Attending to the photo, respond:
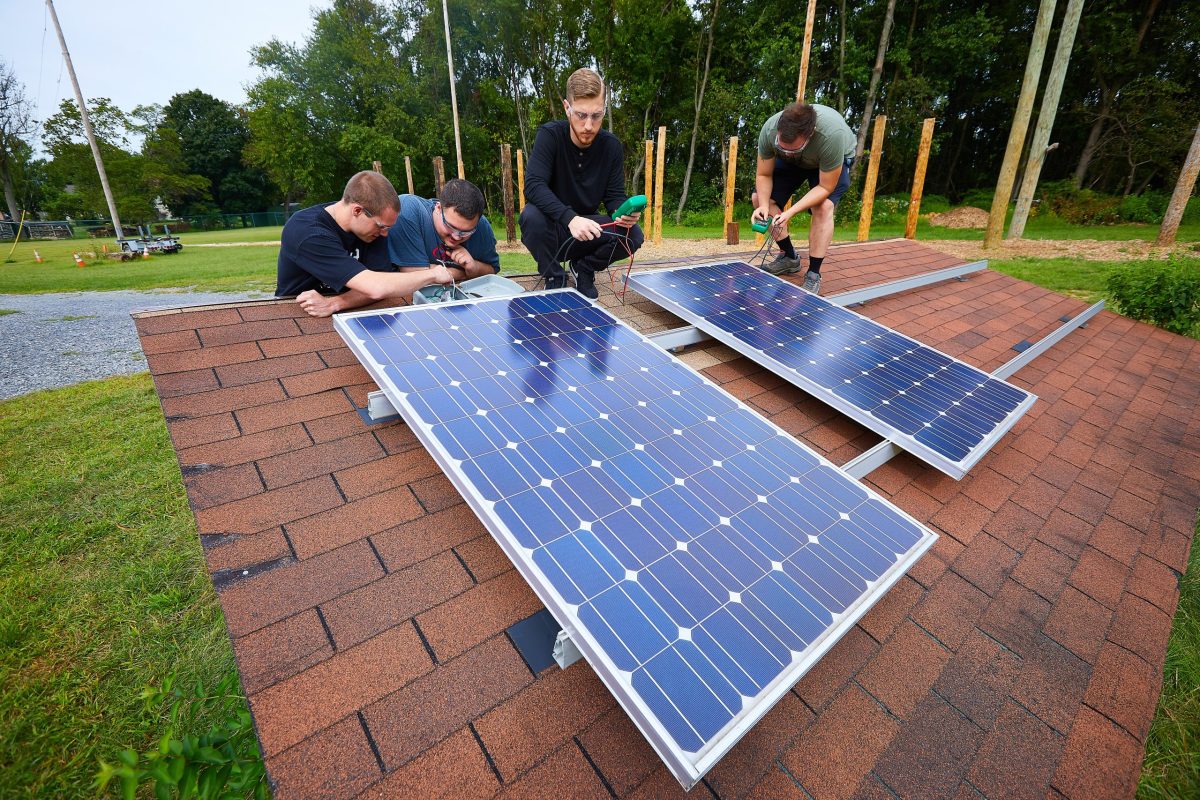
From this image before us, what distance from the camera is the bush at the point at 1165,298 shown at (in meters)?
6.46

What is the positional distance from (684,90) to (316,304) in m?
33.2

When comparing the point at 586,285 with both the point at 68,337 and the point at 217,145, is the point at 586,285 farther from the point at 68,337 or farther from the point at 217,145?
the point at 217,145

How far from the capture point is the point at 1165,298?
21.5 ft

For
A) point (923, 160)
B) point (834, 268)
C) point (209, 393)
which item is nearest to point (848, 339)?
point (834, 268)

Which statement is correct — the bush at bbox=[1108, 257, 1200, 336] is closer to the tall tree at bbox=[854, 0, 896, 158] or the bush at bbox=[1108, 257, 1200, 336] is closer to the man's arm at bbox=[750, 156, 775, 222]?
the man's arm at bbox=[750, 156, 775, 222]

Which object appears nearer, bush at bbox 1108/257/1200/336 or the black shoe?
the black shoe

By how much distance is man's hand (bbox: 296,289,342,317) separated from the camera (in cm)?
313

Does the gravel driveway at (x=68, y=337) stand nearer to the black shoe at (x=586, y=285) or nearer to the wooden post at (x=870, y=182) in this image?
the black shoe at (x=586, y=285)

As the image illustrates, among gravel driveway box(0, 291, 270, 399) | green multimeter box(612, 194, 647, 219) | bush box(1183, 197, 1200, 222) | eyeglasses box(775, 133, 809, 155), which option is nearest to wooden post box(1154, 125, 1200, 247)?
bush box(1183, 197, 1200, 222)

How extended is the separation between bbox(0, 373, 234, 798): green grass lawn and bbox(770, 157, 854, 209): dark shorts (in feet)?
20.1

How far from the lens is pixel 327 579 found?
66.0 inches

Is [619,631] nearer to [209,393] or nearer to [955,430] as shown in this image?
[209,393]

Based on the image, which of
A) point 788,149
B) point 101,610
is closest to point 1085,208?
point 788,149

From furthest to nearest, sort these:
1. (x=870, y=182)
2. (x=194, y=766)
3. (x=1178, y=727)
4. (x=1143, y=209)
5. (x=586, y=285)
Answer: (x=1143, y=209), (x=870, y=182), (x=586, y=285), (x=1178, y=727), (x=194, y=766)
